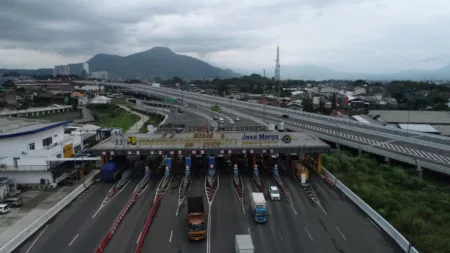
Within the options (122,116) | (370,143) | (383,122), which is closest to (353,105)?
(383,122)

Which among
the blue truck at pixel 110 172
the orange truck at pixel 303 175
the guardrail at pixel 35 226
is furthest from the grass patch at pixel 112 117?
the orange truck at pixel 303 175

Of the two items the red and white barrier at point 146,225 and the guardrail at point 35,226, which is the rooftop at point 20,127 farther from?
the red and white barrier at point 146,225

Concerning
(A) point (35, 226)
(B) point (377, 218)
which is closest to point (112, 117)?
(A) point (35, 226)

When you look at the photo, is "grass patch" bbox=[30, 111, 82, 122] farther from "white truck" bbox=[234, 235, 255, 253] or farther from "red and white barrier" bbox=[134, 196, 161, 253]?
"white truck" bbox=[234, 235, 255, 253]

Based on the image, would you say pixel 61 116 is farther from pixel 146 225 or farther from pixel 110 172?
pixel 146 225

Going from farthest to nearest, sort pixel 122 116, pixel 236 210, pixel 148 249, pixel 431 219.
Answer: pixel 122 116 → pixel 236 210 → pixel 431 219 → pixel 148 249

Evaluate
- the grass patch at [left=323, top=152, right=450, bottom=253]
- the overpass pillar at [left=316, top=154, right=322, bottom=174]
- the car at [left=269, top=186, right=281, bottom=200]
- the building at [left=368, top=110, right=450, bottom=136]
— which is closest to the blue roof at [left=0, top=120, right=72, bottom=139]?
the car at [left=269, top=186, right=281, bottom=200]

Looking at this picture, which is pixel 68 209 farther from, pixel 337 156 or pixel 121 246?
pixel 337 156
